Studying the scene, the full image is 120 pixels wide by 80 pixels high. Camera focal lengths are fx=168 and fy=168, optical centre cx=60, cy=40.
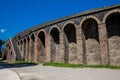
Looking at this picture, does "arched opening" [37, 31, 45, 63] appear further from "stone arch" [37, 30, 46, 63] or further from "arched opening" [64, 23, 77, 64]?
"arched opening" [64, 23, 77, 64]

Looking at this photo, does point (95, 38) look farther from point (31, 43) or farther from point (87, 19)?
point (31, 43)

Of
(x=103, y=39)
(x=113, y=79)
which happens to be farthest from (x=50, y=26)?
(x=113, y=79)

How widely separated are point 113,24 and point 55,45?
7.08 m

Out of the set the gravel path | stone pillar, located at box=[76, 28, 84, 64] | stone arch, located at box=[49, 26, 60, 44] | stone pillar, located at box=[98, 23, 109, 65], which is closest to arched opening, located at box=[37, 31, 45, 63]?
stone arch, located at box=[49, 26, 60, 44]

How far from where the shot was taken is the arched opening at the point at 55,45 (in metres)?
18.1

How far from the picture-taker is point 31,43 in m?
22.1

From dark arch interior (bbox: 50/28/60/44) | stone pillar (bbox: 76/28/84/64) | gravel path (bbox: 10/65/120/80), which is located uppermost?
dark arch interior (bbox: 50/28/60/44)

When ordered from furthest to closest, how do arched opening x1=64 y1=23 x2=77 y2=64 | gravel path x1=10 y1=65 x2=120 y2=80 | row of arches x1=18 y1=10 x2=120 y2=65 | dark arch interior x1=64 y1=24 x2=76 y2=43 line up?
dark arch interior x1=64 y1=24 x2=76 y2=43
arched opening x1=64 y1=23 x2=77 y2=64
row of arches x1=18 y1=10 x2=120 y2=65
gravel path x1=10 y1=65 x2=120 y2=80

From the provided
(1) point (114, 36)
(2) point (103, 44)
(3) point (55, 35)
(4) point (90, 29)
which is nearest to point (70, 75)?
(2) point (103, 44)

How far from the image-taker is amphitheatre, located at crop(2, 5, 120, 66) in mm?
13422

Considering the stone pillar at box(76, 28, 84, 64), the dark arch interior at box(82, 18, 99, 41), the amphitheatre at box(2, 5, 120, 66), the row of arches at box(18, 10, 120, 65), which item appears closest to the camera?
the amphitheatre at box(2, 5, 120, 66)

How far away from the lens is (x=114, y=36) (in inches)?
537

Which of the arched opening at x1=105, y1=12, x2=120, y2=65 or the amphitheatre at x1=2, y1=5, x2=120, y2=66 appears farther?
the amphitheatre at x1=2, y1=5, x2=120, y2=66

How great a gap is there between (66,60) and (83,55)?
239cm
